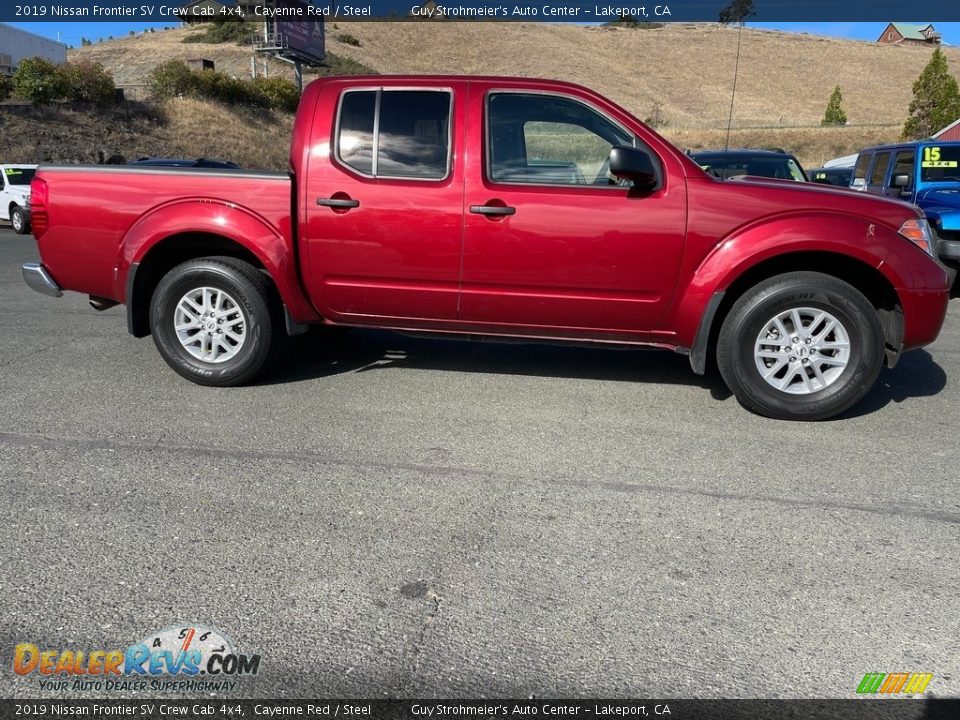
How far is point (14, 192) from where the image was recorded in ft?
59.8

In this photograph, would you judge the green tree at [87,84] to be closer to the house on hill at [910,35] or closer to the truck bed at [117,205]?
the truck bed at [117,205]

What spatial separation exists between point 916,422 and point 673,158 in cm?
218

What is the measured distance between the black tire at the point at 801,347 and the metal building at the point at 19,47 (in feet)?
122

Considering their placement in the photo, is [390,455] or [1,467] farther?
[390,455]

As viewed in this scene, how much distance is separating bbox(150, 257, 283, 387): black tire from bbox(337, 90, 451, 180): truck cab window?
40.2 inches

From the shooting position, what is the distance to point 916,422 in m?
4.87

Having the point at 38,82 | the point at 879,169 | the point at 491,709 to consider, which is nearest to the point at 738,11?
the point at 38,82

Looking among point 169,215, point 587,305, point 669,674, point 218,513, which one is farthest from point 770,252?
point 169,215

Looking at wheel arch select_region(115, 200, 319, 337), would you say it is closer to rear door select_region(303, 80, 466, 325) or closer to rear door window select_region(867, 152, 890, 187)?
rear door select_region(303, 80, 466, 325)

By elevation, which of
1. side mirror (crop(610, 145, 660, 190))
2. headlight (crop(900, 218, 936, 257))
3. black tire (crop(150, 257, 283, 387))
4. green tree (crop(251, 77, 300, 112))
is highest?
green tree (crop(251, 77, 300, 112))

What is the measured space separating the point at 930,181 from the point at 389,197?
8.35 meters

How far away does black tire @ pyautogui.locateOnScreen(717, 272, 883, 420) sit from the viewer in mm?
4730

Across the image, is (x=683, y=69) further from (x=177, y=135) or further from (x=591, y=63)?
(x=177, y=135)

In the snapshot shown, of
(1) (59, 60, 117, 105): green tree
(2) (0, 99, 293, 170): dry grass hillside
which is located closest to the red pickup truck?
(2) (0, 99, 293, 170): dry grass hillside
